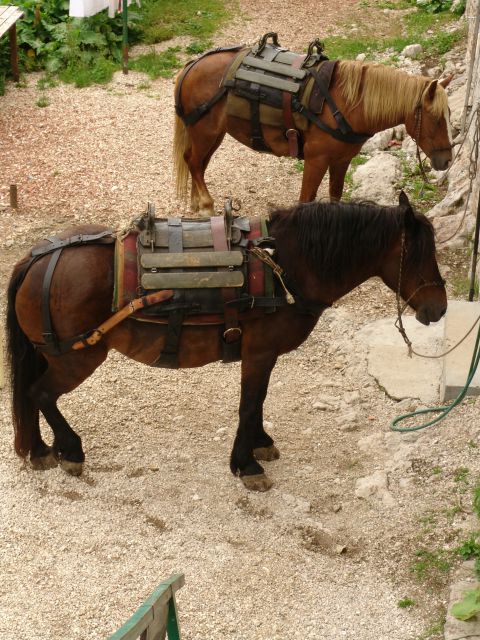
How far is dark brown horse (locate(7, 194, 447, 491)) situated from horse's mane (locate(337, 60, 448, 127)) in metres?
2.68

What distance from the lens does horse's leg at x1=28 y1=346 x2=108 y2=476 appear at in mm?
5250

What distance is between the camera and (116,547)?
5.15 m

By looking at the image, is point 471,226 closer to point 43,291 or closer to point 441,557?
point 441,557

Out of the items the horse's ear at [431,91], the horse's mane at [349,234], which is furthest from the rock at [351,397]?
the horse's ear at [431,91]

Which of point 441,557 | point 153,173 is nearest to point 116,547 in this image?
point 441,557

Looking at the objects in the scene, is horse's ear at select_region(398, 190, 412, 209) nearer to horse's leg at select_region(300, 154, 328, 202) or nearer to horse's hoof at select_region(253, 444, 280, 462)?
horse's hoof at select_region(253, 444, 280, 462)

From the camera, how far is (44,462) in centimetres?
572

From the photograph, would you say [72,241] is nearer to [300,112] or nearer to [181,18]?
[300,112]

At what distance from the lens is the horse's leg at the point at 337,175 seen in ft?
26.3

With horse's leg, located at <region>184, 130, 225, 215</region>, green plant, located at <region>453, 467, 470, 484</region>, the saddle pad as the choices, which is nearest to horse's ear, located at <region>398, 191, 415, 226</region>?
green plant, located at <region>453, 467, 470, 484</region>

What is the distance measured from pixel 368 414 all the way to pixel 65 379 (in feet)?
7.36

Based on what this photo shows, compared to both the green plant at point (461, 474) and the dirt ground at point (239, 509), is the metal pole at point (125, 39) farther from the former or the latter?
the green plant at point (461, 474)

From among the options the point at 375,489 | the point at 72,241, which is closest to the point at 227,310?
the point at 72,241

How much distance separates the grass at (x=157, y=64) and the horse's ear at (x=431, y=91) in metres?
5.72
